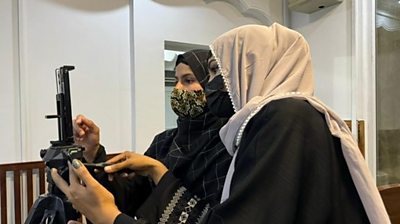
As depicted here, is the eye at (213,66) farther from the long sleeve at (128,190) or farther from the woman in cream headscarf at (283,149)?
the long sleeve at (128,190)

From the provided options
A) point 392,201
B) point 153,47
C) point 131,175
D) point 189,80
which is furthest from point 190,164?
point 153,47

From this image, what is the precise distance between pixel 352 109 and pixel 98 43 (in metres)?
1.32

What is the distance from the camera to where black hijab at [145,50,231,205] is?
2.92ft

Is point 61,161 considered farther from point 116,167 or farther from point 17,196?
point 17,196

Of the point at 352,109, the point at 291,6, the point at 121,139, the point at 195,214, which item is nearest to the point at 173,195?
the point at 195,214

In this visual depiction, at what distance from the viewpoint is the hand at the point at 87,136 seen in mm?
1003

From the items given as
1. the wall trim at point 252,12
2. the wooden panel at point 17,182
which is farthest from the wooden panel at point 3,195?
the wall trim at point 252,12

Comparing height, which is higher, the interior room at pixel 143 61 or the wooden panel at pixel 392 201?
the interior room at pixel 143 61

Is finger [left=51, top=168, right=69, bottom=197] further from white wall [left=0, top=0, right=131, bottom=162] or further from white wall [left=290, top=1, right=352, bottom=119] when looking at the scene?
white wall [left=290, top=1, right=352, bottom=119]

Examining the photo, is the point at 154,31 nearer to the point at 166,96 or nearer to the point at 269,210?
the point at 166,96

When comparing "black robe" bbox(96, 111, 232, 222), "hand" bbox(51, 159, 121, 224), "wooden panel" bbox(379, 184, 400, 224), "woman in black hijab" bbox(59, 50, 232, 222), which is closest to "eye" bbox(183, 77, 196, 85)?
"woman in black hijab" bbox(59, 50, 232, 222)

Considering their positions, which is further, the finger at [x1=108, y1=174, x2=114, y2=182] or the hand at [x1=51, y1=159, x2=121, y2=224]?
the finger at [x1=108, y1=174, x2=114, y2=182]

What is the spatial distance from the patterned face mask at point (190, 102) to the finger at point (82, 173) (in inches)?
15.9

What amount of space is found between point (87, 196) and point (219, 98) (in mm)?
351
